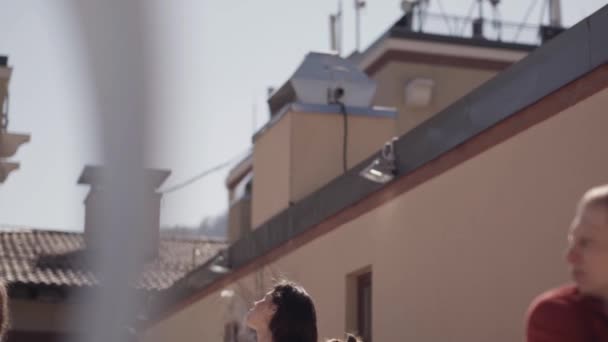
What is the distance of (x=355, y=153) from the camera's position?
1386cm

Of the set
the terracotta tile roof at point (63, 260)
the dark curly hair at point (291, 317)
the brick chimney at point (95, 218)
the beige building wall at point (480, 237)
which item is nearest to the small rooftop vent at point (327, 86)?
the beige building wall at point (480, 237)

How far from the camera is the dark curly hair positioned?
181 inches

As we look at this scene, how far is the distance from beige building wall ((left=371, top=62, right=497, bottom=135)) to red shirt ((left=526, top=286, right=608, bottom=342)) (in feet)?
58.1

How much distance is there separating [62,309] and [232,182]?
4.15 m

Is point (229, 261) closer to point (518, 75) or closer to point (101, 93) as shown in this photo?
point (101, 93)

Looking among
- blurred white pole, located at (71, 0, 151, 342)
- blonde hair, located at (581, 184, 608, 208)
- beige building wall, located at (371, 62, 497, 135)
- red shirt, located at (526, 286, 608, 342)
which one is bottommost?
red shirt, located at (526, 286, 608, 342)

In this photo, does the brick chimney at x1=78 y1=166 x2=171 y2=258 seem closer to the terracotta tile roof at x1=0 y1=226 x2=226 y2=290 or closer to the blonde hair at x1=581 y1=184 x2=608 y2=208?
the terracotta tile roof at x1=0 y1=226 x2=226 y2=290

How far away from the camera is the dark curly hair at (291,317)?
4.60m

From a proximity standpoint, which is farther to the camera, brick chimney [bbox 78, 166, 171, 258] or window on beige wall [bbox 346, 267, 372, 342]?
brick chimney [bbox 78, 166, 171, 258]

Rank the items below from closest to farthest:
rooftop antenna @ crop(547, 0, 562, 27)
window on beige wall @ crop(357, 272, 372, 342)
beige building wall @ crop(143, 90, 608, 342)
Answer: beige building wall @ crop(143, 90, 608, 342) < window on beige wall @ crop(357, 272, 372, 342) < rooftop antenna @ crop(547, 0, 562, 27)

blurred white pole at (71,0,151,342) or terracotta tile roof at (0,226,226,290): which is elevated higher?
terracotta tile roof at (0,226,226,290)

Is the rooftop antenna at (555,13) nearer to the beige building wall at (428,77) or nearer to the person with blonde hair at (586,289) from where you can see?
the beige building wall at (428,77)

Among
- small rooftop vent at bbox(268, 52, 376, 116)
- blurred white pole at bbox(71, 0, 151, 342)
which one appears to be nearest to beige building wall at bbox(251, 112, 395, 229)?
small rooftop vent at bbox(268, 52, 376, 116)

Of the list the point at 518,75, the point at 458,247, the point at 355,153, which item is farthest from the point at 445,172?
the point at 355,153
